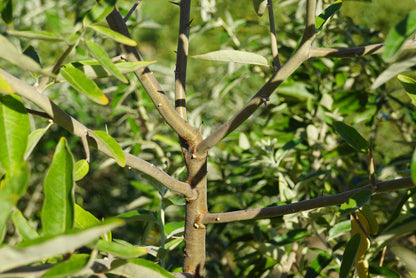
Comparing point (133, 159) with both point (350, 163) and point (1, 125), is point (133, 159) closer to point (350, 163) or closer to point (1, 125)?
point (1, 125)

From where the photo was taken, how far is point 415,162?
1.44ft

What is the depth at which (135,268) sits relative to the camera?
52 centimetres

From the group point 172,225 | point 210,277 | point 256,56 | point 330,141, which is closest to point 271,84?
point 256,56

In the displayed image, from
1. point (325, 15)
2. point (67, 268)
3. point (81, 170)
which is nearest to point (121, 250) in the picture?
point (67, 268)

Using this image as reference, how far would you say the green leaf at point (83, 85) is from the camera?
1.60 feet

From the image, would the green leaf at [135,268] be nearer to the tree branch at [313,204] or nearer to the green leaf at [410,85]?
the tree branch at [313,204]

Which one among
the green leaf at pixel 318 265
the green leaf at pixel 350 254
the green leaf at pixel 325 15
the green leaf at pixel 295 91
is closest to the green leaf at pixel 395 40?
the green leaf at pixel 325 15

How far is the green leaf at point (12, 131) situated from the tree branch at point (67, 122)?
0.02 meters

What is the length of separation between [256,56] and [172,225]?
444 millimetres

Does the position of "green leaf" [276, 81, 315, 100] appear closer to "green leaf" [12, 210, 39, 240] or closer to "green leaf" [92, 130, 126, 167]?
"green leaf" [92, 130, 126, 167]

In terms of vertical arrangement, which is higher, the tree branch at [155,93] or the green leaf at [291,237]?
the tree branch at [155,93]

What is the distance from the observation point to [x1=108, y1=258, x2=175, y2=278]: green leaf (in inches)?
20.1

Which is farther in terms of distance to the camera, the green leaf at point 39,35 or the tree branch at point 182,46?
the tree branch at point 182,46

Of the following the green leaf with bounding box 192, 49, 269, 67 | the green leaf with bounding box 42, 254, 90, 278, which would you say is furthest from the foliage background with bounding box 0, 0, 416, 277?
the green leaf with bounding box 42, 254, 90, 278
